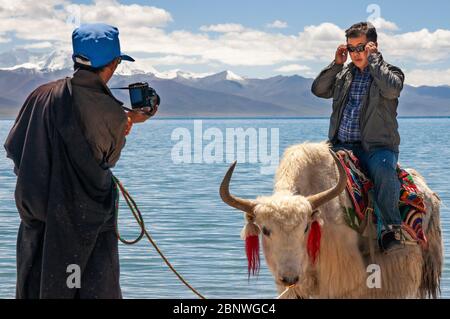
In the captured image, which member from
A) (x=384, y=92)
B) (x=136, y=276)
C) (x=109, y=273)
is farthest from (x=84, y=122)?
(x=136, y=276)

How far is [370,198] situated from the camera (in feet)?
16.3

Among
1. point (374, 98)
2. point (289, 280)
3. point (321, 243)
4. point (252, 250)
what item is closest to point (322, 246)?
point (321, 243)

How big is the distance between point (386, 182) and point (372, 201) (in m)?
0.16

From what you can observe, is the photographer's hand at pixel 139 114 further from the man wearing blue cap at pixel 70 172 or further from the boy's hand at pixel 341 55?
the boy's hand at pixel 341 55

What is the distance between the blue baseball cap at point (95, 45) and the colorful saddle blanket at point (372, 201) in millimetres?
1870

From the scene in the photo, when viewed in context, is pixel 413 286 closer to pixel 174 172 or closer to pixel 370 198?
pixel 370 198

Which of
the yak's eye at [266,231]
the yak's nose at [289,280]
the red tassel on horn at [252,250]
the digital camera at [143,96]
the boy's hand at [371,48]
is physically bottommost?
the yak's nose at [289,280]

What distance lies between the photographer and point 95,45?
335 centimetres

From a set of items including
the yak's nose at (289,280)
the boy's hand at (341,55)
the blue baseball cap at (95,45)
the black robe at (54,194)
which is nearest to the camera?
the black robe at (54,194)

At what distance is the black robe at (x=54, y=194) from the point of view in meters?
3.24

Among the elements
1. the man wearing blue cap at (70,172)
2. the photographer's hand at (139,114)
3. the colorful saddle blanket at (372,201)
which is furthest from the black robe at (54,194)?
the colorful saddle blanket at (372,201)

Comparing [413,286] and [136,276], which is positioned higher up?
[413,286]

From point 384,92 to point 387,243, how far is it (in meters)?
0.83

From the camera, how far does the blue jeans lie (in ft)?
16.0
